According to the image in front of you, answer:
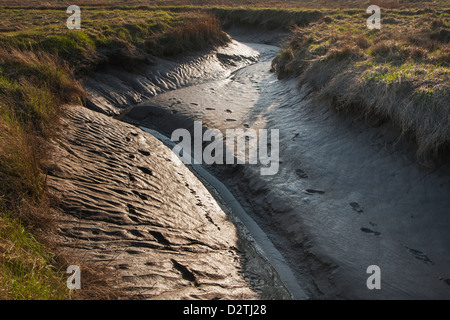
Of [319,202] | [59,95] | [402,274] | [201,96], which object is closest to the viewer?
[402,274]

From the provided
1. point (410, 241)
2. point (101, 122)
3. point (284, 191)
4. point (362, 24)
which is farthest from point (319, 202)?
point (362, 24)

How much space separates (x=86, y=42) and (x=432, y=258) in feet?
35.8

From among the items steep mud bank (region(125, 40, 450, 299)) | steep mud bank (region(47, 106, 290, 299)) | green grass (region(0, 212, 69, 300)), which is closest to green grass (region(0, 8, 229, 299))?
green grass (region(0, 212, 69, 300))

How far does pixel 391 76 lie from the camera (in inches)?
294

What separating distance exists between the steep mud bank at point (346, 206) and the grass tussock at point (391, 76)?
16.0 inches

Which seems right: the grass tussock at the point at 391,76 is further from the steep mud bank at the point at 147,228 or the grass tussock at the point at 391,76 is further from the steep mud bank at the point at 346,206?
the steep mud bank at the point at 147,228

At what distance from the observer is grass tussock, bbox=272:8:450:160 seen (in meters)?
6.28

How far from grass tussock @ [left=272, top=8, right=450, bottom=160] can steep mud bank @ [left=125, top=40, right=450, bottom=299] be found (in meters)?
0.41

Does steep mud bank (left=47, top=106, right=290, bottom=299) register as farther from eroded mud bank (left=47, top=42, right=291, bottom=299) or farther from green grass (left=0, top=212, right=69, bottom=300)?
green grass (left=0, top=212, right=69, bottom=300)

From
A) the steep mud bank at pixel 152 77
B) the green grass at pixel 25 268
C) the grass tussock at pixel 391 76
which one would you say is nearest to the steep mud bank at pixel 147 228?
the green grass at pixel 25 268

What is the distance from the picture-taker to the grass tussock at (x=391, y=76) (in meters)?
6.28

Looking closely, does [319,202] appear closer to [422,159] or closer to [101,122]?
[422,159]

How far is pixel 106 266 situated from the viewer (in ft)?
13.0

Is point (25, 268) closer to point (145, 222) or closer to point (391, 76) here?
point (145, 222)
